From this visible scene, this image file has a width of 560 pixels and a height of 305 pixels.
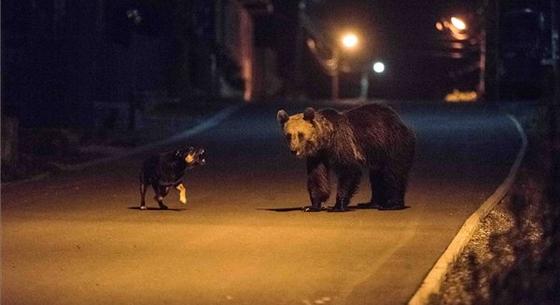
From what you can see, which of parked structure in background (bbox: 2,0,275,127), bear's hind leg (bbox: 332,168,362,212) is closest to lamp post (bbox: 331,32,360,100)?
parked structure in background (bbox: 2,0,275,127)

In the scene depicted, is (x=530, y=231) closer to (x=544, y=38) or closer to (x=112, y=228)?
(x=112, y=228)

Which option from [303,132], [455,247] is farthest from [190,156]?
[455,247]

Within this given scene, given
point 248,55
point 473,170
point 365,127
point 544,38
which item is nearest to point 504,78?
point 544,38

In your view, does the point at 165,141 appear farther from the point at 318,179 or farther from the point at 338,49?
the point at 338,49

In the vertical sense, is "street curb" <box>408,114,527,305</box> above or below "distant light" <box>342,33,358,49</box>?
below

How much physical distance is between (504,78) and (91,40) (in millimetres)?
18018

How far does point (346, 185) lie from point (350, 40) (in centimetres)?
4377

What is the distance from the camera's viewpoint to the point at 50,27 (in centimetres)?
3294

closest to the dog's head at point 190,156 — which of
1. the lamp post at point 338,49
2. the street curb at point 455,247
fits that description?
the street curb at point 455,247

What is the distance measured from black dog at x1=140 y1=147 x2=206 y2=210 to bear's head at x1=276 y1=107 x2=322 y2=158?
117 cm

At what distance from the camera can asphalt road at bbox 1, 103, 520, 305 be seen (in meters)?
11.0

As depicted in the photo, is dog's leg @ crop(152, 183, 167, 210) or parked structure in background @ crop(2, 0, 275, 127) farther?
parked structure in background @ crop(2, 0, 275, 127)

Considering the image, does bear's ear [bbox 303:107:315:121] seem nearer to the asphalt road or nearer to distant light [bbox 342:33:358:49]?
the asphalt road

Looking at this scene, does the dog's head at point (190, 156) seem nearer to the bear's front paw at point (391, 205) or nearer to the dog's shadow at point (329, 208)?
the dog's shadow at point (329, 208)
